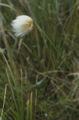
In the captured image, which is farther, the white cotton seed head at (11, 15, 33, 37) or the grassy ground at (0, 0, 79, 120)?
the grassy ground at (0, 0, 79, 120)

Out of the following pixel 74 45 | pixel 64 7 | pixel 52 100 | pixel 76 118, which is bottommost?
pixel 76 118

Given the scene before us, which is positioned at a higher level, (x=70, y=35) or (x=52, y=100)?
(x=70, y=35)

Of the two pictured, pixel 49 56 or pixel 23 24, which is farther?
pixel 49 56

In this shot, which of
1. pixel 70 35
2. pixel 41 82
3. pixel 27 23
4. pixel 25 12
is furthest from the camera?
pixel 70 35

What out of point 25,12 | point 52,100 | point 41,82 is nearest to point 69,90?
point 52,100

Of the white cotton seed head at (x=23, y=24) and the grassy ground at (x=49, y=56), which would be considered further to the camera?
the grassy ground at (x=49, y=56)

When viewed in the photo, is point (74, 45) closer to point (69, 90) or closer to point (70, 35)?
point (70, 35)

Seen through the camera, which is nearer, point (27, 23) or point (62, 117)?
point (27, 23)

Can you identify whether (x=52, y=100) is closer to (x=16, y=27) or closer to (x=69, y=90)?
(x=69, y=90)

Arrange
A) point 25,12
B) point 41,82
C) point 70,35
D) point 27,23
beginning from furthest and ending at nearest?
point 70,35 → point 25,12 → point 41,82 → point 27,23
